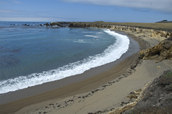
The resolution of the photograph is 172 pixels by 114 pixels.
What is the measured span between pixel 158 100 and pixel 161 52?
11571 millimetres

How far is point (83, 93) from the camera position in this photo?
9.79 metres

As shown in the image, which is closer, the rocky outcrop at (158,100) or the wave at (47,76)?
the rocky outcrop at (158,100)

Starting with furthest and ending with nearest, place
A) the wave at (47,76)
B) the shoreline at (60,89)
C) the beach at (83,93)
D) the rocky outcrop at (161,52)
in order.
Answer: the rocky outcrop at (161,52), the wave at (47,76), the shoreline at (60,89), the beach at (83,93)

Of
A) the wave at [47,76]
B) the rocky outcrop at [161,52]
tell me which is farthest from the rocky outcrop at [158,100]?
the rocky outcrop at [161,52]

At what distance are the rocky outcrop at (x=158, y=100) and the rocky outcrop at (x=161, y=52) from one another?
9.49m

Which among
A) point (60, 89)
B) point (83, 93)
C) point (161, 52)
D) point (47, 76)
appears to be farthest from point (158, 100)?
point (161, 52)

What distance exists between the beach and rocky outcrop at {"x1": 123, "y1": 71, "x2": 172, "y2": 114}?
1.95 metres

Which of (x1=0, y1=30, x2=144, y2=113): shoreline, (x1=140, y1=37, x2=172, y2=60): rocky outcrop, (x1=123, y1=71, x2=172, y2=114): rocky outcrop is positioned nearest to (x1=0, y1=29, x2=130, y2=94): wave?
(x1=0, y1=30, x2=144, y2=113): shoreline

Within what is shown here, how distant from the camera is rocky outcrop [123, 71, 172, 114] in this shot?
452cm

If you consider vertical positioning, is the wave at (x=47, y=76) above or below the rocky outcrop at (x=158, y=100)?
below

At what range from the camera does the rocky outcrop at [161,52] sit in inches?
594

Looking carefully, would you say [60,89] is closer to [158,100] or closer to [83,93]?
[83,93]

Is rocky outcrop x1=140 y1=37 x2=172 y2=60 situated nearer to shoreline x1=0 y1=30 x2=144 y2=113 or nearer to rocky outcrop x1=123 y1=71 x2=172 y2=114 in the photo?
shoreline x1=0 y1=30 x2=144 y2=113

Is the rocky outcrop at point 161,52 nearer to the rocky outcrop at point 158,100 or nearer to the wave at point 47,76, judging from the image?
the wave at point 47,76
